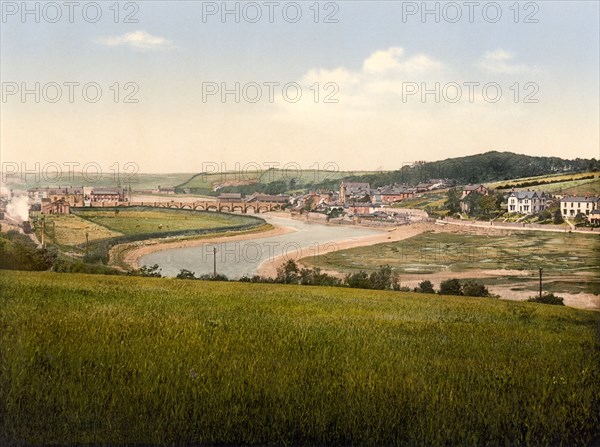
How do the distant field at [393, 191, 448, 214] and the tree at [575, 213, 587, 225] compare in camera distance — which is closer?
the tree at [575, 213, 587, 225]

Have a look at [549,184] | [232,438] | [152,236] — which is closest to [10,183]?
[152,236]

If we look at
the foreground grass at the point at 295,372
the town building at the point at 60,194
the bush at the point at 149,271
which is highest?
the town building at the point at 60,194

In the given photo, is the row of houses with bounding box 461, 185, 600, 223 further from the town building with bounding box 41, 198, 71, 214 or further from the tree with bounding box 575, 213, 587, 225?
the town building with bounding box 41, 198, 71, 214

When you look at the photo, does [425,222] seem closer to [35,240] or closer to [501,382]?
[501,382]

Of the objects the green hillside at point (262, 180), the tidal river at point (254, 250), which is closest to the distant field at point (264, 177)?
the green hillside at point (262, 180)

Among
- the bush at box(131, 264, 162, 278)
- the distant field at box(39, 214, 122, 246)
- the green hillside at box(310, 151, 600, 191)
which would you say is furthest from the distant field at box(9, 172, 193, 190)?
the green hillside at box(310, 151, 600, 191)

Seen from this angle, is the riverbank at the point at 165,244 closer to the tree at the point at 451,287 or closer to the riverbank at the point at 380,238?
the riverbank at the point at 380,238
